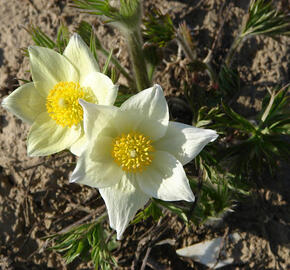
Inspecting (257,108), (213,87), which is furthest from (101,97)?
(257,108)

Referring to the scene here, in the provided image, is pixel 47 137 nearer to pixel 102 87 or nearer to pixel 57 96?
pixel 57 96

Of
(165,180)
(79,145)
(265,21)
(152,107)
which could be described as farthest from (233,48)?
(79,145)

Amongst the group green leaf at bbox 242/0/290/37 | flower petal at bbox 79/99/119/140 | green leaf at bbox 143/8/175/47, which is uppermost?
green leaf at bbox 242/0/290/37

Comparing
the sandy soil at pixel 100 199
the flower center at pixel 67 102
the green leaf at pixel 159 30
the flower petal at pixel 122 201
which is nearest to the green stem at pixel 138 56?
the green leaf at pixel 159 30

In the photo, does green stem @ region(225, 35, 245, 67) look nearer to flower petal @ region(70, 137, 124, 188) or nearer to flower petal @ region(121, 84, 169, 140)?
flower petal @ region(121, 84, 169, 140)

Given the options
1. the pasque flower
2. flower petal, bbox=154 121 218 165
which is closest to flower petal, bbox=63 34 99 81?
the pasque flower

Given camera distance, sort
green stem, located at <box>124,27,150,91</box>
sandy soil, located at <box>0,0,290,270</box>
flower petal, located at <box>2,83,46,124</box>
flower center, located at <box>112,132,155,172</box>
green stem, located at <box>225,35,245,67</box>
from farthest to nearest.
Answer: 1. sandy soil, located at <box>0,0,290,270</box>
2. green stem, located at <box>225,35,245,67</box>
3. green stem, located at <box>124,27,150,91</box>
4. flower petal, located at <box>2,83,46,124</box>
5. flower center, located at <box>112,132,155,172</box>
